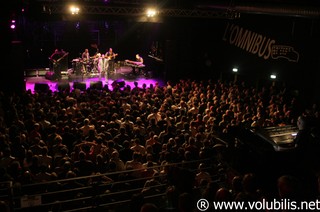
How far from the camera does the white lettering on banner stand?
14.5 metres

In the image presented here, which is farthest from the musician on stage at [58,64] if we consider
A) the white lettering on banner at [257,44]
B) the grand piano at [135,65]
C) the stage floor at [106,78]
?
the white lettering on banner at [257,44]

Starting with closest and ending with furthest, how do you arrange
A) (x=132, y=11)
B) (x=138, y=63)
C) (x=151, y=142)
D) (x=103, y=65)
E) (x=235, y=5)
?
1. (x=151, y=142)
2. (x=235, y=5)
3. (x=132, y=11)
4. (x=103, y=65)
5. (x=138, y=63)

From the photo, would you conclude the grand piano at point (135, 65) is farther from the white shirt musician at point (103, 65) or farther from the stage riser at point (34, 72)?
the stage riser at point (34, 72)

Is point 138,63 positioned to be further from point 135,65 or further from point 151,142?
point 151,142

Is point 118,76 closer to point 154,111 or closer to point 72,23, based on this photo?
point 72,23

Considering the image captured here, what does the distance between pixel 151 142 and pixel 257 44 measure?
9683 millimetres

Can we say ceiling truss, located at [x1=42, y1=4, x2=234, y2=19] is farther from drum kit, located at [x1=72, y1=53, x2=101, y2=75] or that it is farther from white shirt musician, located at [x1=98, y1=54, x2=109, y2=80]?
drum kit, located at [x1=72, y1=53, x2=101, y2=75]

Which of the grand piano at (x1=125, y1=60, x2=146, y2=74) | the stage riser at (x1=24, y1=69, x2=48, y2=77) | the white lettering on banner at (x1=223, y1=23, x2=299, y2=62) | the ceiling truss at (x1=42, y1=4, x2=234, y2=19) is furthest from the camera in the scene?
the grand piano at (x1=125, y1=60, x2=146, y2=74)

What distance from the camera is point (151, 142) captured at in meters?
8.54

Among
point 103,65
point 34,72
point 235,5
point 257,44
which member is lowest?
point 34,72

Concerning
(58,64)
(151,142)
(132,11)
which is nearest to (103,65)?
(58,64)

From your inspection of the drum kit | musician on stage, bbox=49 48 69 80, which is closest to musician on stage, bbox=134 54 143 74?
the drum kit

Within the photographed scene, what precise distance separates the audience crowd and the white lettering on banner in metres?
1.50

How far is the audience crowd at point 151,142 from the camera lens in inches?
202
